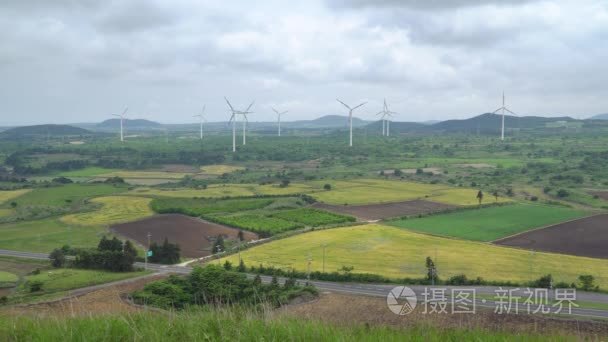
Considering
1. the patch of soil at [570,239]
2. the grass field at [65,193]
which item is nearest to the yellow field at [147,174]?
the grass field at [65,193]

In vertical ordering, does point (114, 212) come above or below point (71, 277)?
above

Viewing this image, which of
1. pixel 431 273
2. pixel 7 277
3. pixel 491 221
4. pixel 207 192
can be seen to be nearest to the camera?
pixel 431 273

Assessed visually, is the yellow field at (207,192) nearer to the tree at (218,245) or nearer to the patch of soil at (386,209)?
the patch of soil at (386,209)

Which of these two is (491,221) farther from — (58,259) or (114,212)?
(114,212)

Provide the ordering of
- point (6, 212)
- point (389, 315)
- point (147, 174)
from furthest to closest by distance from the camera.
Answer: point (147, 174), point (6, 212), point (389, 315)

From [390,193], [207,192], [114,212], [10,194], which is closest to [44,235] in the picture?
[114,212]

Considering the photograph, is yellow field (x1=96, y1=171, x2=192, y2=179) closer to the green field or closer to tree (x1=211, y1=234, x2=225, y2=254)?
tree (x1=211, y1=234, x2=225, y2=254)

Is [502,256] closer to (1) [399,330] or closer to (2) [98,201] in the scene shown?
(1) [399,330]

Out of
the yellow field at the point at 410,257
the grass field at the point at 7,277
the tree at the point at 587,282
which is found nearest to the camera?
the tree at the point at 587,282
